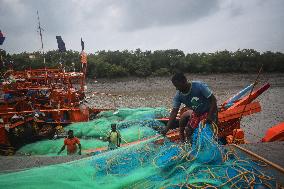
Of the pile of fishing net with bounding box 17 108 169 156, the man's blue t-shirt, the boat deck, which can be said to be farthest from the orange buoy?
the pile of fishing net with bounding box 17 108 169 156

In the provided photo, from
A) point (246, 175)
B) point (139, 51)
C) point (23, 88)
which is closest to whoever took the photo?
point (246, 175)

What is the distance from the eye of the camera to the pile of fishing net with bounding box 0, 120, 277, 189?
3357 mm

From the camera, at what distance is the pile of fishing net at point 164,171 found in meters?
3.36

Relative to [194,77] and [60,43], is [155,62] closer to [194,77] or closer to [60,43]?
[194,77]

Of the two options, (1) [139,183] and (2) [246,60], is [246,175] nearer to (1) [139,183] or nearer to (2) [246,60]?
(1) [139,183]

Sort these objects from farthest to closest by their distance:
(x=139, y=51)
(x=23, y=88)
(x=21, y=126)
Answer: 1. (x=139, y=51)
2. (x=23, y=88)
3. (x=21, y=126)

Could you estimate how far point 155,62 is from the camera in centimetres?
3700

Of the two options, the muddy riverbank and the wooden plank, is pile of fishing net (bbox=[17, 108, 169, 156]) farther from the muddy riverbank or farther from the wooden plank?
the muddy riverbank

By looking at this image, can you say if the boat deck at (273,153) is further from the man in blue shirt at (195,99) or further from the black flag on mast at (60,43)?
the black flag on mast at (60,43)

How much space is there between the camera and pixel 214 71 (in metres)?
37.5

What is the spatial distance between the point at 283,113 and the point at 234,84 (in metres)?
15.0

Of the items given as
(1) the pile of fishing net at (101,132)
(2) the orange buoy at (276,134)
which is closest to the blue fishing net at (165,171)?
(2) the orange buoy at (276,134)

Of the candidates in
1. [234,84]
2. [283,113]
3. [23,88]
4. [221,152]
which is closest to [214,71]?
[234,84]

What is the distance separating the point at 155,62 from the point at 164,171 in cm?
3361
